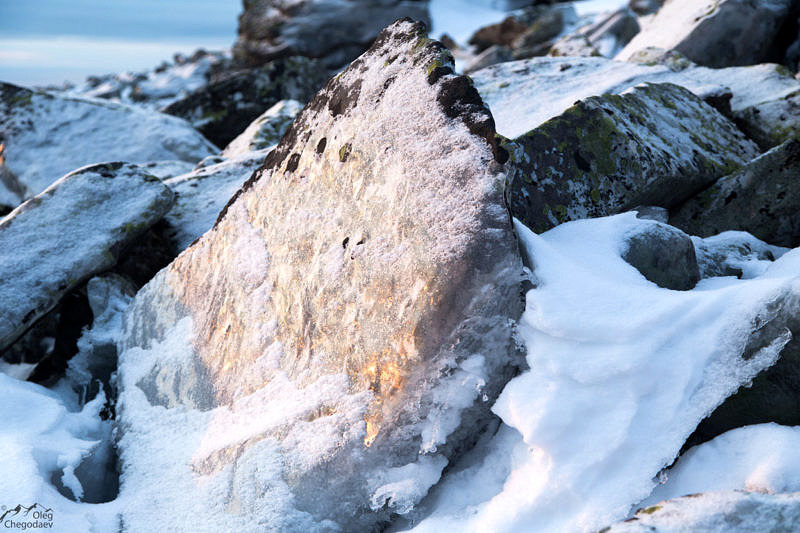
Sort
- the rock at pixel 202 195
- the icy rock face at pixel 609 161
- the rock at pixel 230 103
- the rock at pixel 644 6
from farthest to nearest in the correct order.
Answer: the rock at pixel 644 6 → the rock at pixel 230 103 → the rock at pixel 202 195 → the icy rock face at pixel 609 161

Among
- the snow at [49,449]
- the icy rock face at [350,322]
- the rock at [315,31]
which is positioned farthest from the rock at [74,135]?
the rock at [315,31]

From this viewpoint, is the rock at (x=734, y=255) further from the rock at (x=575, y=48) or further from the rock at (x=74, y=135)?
the rock at (x=74, y=135)

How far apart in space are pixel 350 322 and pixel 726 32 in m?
7.77

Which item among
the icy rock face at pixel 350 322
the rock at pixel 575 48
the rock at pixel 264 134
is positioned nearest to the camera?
the icy rock face at pixel 350 322

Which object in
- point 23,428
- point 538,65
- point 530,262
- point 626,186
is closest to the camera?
point 530,262

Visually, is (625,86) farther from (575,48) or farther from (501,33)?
(501,33)

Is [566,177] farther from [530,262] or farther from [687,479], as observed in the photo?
[687,479]

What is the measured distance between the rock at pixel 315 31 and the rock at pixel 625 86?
1784 cm

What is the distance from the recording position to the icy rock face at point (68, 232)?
4.91 metres

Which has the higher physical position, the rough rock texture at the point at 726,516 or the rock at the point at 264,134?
the rock at the point at 264,134

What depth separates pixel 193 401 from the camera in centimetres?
391

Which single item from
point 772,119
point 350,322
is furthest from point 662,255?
point 772,119

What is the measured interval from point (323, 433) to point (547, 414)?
1056 millimetres

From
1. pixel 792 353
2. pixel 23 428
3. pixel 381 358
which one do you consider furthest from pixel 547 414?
pixel 23 428
